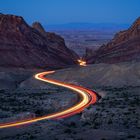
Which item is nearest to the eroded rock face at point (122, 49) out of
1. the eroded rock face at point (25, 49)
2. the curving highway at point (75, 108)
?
the eroded rock face at point (25, 49)

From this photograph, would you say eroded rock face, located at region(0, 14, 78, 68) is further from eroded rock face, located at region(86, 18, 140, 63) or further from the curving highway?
the curving highway

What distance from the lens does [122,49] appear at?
15100cm

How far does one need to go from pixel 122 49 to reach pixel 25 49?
1228 inches

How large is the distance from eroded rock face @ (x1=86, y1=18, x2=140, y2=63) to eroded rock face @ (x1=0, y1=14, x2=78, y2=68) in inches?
410

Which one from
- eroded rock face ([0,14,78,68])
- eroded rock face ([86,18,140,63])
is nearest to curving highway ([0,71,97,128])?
eroded rock face ([0,14,78,68])

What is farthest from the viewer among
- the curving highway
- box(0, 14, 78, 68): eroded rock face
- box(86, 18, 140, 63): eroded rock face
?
box(86, 18, 140, 63): eroded rock face

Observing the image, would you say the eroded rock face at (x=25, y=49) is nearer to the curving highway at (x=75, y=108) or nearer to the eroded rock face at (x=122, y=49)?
the eroded rock face at (x=122, y=49)

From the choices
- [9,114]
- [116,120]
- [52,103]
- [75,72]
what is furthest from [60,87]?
[116,120]

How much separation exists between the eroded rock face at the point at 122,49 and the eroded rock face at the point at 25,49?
10.4 meters

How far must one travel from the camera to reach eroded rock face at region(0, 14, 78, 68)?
138625 millimetres

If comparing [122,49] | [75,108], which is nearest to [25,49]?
[122,49]

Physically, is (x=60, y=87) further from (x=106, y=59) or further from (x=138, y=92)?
(x=106, y=59)

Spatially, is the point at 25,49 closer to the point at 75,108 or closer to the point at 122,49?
the point at 122,49

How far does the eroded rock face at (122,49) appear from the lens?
143875mm
